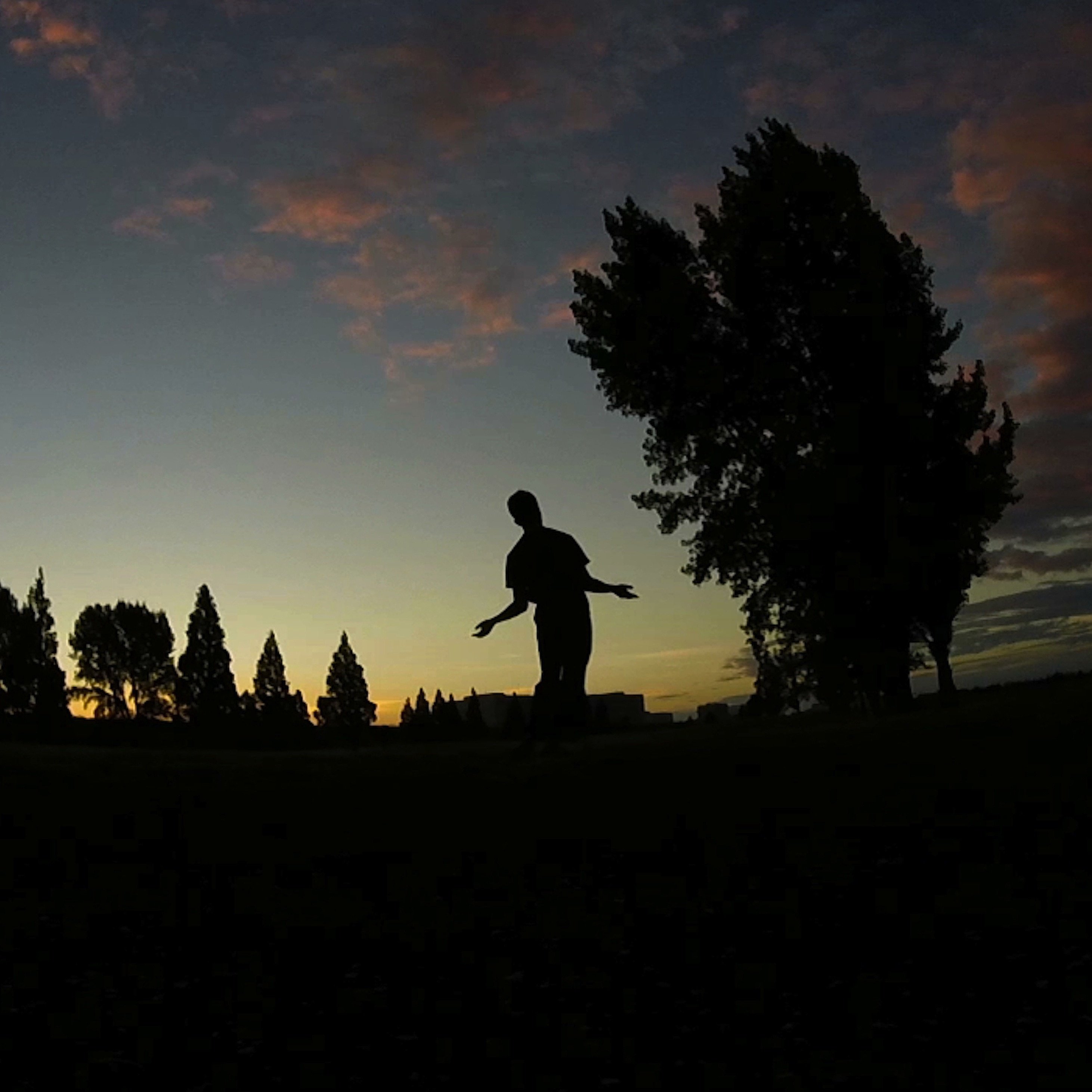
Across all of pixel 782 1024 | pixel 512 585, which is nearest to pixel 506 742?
pixel 512 585

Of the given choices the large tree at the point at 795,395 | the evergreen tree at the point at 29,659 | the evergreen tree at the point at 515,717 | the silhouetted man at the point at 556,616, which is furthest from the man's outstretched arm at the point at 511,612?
the evergreen tree at the point at 29,659

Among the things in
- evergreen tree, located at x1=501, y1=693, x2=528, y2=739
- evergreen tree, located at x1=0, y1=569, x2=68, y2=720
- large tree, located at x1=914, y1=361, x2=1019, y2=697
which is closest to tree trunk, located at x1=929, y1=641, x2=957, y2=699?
large tree, located at x1=914, y1=361, x2=1019, y2=697

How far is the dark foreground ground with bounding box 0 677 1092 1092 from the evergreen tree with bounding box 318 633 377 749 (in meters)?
83.6

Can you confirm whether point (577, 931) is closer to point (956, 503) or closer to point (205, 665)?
point (956, 503)

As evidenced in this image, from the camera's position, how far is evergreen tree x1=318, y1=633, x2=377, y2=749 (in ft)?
313

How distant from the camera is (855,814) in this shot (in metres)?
10.1

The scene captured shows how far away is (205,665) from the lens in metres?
84.0

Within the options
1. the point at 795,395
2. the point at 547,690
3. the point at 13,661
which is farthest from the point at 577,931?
the point at 13,661

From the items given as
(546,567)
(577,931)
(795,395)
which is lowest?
(577,931)

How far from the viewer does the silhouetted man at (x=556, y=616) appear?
17062mm

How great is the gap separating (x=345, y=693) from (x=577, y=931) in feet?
298

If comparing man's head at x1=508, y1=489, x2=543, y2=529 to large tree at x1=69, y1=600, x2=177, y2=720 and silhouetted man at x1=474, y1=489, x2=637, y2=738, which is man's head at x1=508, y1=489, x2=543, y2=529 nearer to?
silhouetted man at x1=474, y1=489, x2=637, y2=738

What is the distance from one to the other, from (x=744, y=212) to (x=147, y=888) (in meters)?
25.0

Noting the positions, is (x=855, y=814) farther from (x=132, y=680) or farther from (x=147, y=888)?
(x=132, y=680)
